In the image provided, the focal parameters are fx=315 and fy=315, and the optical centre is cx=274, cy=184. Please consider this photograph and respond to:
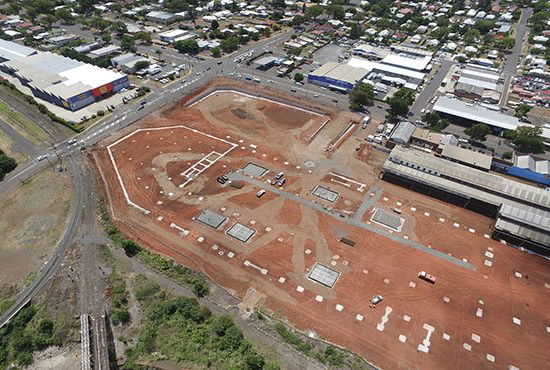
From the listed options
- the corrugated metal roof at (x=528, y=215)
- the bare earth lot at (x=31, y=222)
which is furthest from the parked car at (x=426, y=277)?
the bare earth lot at (x=31, y=222)

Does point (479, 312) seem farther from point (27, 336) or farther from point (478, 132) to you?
point (27, 336)

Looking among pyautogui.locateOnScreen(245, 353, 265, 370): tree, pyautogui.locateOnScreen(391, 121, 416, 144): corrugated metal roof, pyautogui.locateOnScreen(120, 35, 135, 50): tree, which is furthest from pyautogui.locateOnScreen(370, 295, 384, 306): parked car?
pyautogui.locateOnScreen(120, 35, 135, 50): tree

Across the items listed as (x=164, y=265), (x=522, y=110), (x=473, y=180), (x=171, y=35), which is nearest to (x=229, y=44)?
(x=171, y=35)

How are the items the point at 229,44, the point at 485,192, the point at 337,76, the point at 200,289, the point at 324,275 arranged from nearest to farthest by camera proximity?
the point at 200,289 < the point at 324,275 < the point at 485,192 < the point at 337,76 < the point at 229,44

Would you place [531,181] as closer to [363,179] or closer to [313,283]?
[363,179]

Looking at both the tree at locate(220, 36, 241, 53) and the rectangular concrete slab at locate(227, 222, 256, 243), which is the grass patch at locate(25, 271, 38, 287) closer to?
the rectangular concrete slab at locate(227, 222, 256, 243)

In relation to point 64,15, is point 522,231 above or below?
below

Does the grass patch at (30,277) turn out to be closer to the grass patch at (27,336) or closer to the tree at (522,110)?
the grass patch at (27,336)
